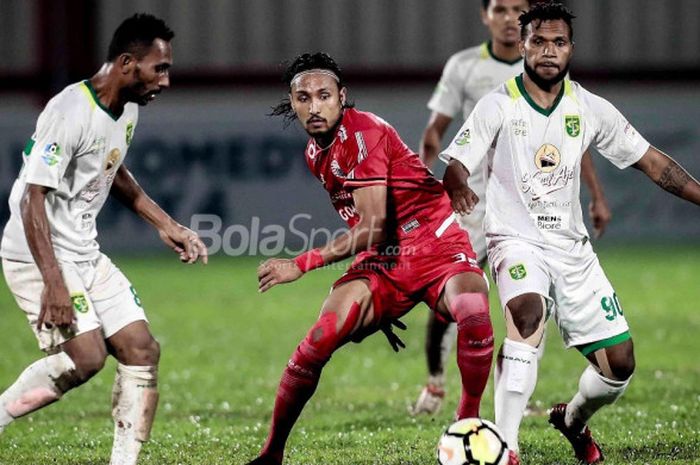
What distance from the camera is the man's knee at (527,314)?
6.13 m

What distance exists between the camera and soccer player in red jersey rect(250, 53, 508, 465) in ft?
20.3

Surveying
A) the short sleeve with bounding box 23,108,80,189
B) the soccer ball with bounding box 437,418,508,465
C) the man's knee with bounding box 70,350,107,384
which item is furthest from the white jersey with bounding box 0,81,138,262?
the soccer ball with bounding box 437,418,508,465

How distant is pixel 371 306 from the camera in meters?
6.42

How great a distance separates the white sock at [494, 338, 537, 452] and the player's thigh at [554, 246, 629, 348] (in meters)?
0.33

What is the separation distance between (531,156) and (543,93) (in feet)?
1.11

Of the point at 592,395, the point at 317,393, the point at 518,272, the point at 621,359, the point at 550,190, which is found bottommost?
the point at 317,393

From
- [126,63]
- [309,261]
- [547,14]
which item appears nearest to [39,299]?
[126,63]

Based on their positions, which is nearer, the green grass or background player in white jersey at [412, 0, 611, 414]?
the green grass

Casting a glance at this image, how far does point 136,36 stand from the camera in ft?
20.0

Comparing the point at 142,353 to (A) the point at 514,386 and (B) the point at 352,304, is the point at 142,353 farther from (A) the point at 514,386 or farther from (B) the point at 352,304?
(A) the point at 514,386

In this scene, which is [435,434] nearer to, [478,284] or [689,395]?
[478,284]

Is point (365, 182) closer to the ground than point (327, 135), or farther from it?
closer to the ground

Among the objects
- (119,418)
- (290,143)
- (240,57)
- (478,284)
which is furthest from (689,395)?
(240,57)

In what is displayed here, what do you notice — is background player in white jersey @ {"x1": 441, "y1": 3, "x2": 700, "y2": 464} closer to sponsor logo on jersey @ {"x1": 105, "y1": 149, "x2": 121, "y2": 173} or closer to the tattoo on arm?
the tattoo on arm
